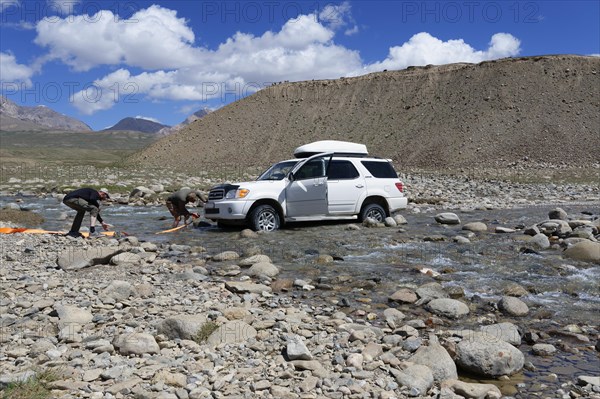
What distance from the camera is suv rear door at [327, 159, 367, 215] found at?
49.0 ft

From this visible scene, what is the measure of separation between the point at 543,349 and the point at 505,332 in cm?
51

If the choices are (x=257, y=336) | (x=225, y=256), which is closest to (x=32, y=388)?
(x=257, y=336)

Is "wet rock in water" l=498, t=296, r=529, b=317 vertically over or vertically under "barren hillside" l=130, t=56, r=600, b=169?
under

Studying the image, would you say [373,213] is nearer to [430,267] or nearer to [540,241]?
[540,241]

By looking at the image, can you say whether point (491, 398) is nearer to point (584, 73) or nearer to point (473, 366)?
point (473, 366)

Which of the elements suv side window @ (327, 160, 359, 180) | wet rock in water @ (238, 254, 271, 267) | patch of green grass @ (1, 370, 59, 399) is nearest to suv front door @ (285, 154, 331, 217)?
suv side window @ (327, 160, 359, 180)

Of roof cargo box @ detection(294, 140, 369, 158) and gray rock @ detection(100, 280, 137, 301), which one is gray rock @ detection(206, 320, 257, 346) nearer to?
gray rock @ detection(100, 280, 137, 301)

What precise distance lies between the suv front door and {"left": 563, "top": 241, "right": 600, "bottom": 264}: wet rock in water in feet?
20.3

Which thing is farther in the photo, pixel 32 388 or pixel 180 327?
pixel 180 327

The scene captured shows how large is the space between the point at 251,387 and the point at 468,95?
67.7 metres

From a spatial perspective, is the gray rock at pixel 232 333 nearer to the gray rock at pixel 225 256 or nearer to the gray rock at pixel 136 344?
the gray rock at pixel 136 344

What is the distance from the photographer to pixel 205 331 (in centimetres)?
603

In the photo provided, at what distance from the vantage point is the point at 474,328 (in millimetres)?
7016

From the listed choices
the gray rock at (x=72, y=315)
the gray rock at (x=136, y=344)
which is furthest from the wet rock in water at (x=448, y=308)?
the gray rock at (x=72, y=315)
